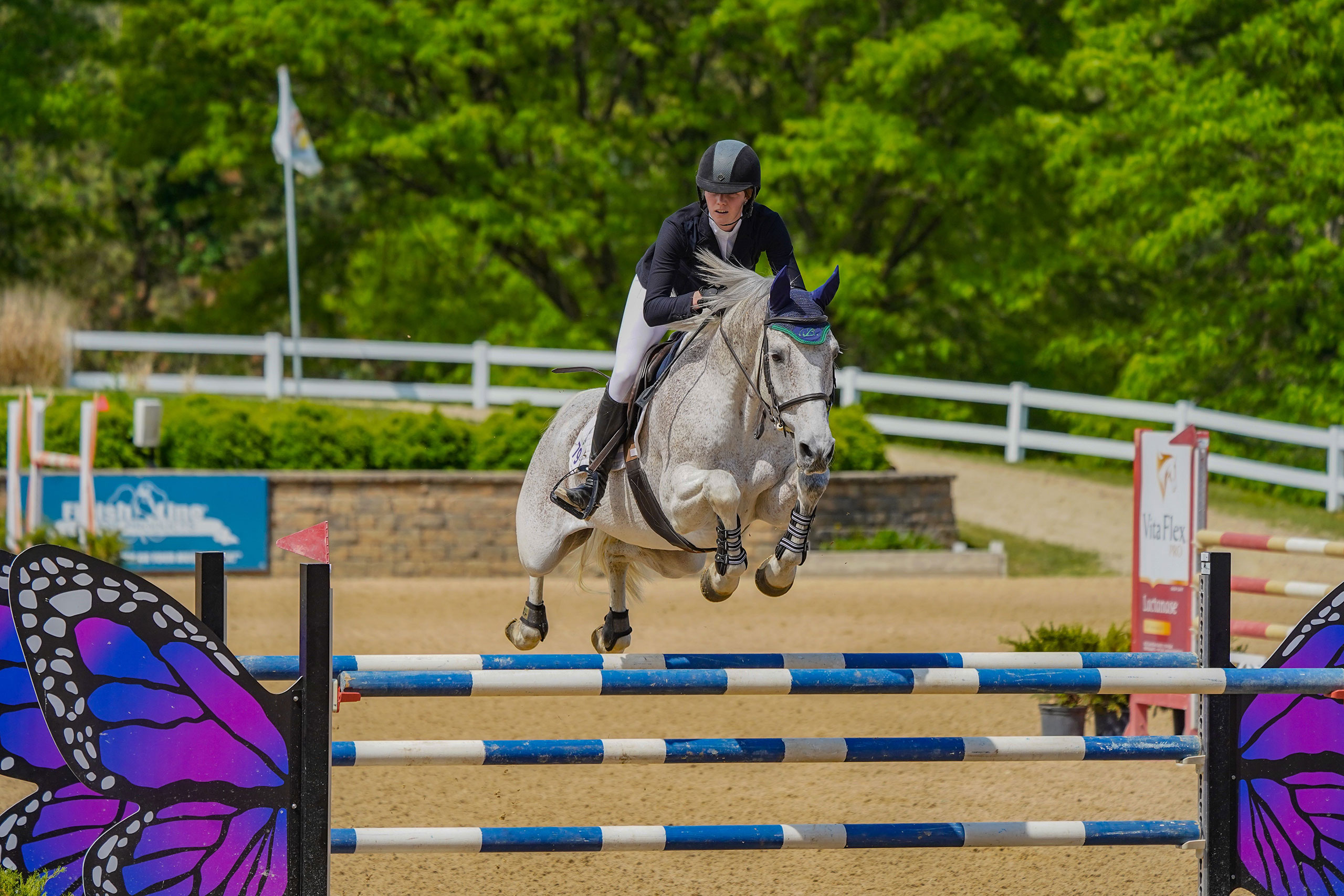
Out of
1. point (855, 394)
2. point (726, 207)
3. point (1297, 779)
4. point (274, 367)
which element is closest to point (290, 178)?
point (274, 367)

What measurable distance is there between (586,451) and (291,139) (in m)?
12.5

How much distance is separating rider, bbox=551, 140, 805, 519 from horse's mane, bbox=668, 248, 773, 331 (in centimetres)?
4

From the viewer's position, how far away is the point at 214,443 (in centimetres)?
1296

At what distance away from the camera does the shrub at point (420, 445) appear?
13.1 meters

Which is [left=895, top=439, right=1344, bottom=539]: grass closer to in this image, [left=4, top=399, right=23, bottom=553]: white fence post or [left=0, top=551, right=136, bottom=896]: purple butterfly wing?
[left=4, top=399, right=23, bottom=553]: white fence post

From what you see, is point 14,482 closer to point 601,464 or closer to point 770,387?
point 601,464

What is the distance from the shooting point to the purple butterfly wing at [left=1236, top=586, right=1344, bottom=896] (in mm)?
4125

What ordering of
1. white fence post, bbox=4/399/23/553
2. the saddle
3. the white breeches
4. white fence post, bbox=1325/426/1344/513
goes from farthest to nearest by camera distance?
white fence post, bbox=1325/426/1344/513 → white fence post, bbox=4/399/23/553 → the white breeches → the saddle

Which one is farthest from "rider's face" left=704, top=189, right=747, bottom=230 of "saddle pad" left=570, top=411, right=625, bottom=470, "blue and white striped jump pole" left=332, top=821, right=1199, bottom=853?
"blue and white striped jump pole" left=332, top=821, right=1199, bottom=853

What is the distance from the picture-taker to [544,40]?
63.1 ft

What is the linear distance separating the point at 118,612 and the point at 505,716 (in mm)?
4498

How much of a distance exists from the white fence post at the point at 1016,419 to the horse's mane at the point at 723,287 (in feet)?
43.5

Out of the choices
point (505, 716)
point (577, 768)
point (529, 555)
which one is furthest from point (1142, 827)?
point (505, 716)

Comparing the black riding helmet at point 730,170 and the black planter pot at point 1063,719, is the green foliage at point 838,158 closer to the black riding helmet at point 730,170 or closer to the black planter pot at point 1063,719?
the black planter pot at point 1063,719
